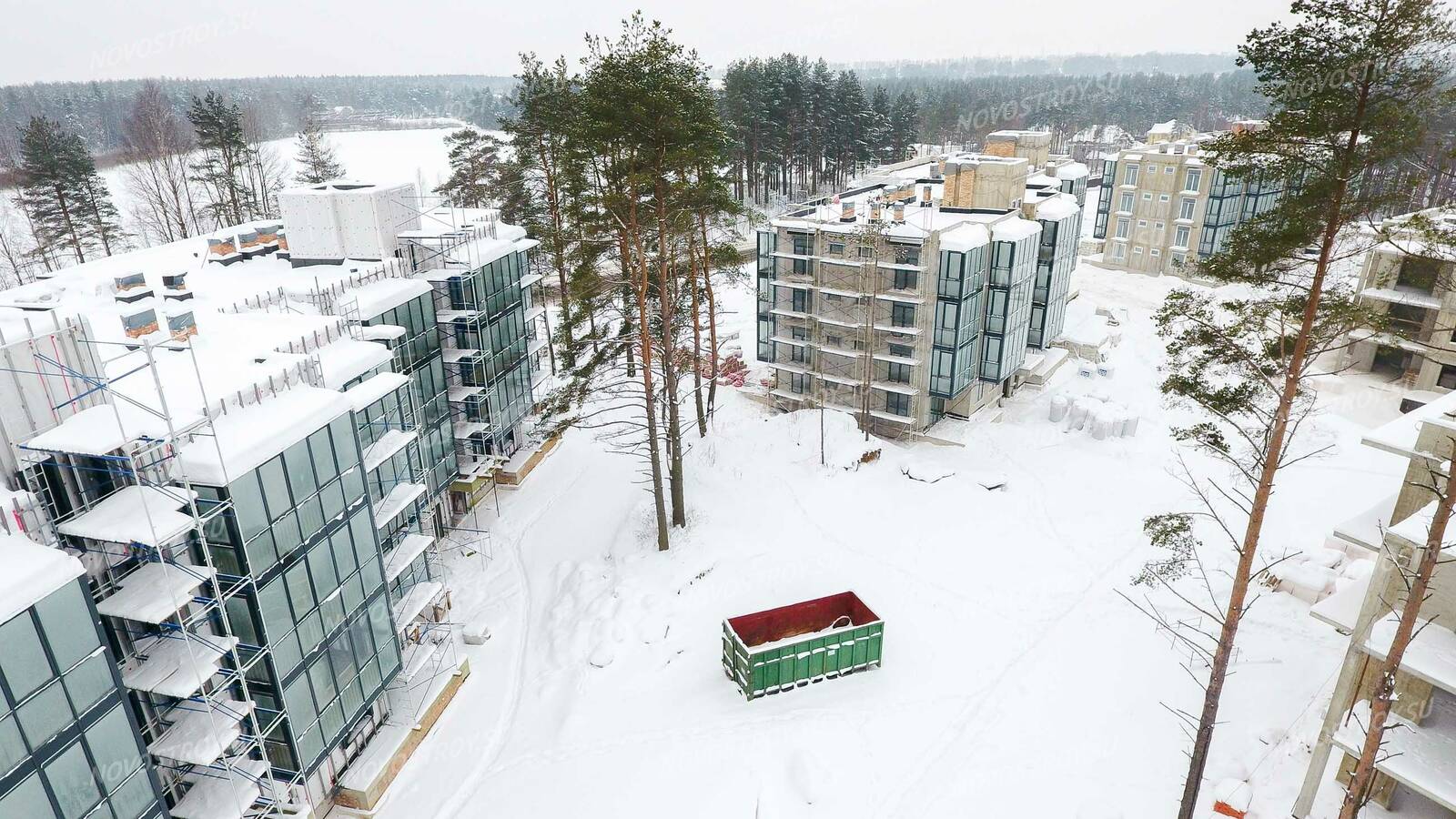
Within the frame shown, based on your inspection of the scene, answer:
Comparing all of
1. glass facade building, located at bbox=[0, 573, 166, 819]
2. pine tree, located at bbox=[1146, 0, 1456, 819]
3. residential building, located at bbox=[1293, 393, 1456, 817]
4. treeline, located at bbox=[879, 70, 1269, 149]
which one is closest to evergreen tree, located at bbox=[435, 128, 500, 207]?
glass facade building, located at bbox=[0, 573, 166, 819]

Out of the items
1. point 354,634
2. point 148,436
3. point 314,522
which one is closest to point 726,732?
point 354,634

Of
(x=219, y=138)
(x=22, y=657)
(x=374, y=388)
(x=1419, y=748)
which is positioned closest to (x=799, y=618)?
(x=374, y=388)

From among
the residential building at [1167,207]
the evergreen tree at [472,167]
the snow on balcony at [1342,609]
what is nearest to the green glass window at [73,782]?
the snow on balcony at [1342,609]

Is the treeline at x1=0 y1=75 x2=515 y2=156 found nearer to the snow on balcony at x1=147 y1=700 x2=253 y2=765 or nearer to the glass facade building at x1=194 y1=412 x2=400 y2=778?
the glass facade building at x1=194 y1=412 x2=400 y2=778

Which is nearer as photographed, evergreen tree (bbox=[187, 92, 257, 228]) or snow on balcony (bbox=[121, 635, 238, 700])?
snow on balcony (bbox=[121, 635, 238, 700])

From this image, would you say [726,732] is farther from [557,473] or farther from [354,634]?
[557,473]

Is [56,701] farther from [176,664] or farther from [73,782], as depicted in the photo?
[176,664]
